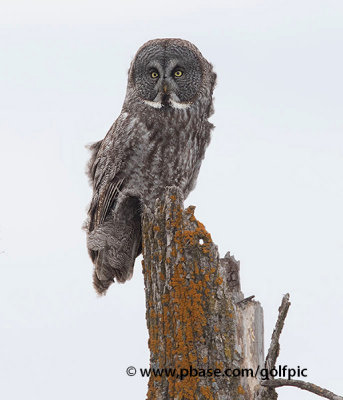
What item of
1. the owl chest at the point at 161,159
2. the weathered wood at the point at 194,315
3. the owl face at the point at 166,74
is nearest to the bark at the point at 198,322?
the weathered wood at the point at 194,315

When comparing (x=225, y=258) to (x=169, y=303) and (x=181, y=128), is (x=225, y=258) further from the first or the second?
(x=181, y=128)

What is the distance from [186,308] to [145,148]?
77.1 inches

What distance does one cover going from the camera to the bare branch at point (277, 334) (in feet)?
12.9

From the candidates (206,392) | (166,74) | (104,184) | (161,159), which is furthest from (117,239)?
(206,392)

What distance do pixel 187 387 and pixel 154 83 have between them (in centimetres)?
281

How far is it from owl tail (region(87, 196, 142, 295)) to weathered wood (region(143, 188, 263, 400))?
1.38 meters

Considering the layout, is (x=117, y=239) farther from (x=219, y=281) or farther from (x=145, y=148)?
(x=219, y=281)

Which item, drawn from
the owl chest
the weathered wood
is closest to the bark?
the weathered wood

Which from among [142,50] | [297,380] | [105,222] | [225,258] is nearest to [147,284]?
[225,258]

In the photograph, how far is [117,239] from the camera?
5.68 m

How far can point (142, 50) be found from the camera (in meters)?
5.99

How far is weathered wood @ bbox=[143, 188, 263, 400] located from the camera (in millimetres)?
3957

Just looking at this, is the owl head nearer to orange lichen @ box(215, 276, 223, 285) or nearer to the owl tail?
the owl tail

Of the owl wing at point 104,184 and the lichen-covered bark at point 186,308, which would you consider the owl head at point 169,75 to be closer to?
A: the owl wing at point 104,184
